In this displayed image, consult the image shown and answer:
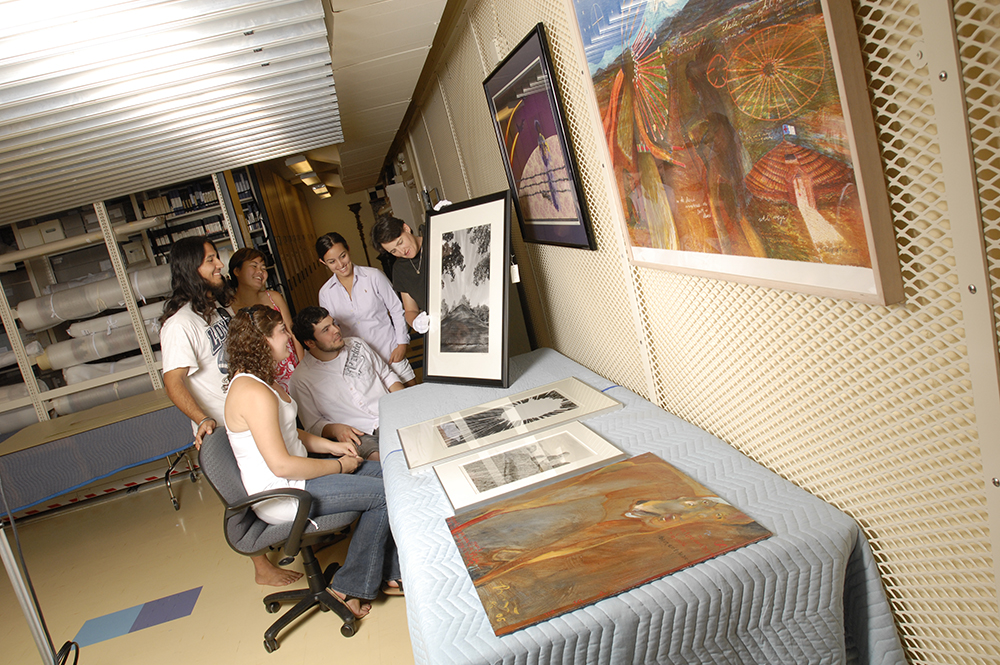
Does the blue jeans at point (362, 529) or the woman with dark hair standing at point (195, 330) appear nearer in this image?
the blue jeans at point (362, 529)

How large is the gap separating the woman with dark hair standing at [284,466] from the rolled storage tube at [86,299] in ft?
13.5

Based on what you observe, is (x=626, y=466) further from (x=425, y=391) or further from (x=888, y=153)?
(x=425, y=391)

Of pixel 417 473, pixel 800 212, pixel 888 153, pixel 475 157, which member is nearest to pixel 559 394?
pixel 417 473

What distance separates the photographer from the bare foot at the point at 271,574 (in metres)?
3.34

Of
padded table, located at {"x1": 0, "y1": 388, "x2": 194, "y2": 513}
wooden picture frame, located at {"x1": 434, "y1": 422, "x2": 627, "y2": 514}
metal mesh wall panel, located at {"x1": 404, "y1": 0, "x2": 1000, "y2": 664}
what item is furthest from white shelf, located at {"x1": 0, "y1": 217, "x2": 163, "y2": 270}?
metal mesh wall panel, located at {"x1": 404, "y1": 0, "x2": 1000, "y2": 664}

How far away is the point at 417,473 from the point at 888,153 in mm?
1551

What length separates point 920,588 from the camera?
3.87 ft

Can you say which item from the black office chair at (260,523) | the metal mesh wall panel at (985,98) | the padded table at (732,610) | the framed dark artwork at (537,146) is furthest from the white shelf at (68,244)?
the metal mesh wall panel at (985,98)

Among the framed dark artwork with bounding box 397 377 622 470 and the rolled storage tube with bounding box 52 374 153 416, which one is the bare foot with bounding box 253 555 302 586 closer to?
the framed dark artwork with bounding box 397 377 622 470

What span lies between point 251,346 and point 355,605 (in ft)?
4.34

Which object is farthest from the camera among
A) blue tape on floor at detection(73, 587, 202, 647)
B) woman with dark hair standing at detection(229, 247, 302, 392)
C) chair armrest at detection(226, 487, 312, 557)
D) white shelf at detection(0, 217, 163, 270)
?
white shelf at detection(0, 217, 163, 270)

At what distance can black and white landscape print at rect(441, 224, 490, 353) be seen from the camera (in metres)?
2.71

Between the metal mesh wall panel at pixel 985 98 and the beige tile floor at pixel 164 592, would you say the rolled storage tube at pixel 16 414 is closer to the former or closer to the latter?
the beige tile floor at pixel 164 592

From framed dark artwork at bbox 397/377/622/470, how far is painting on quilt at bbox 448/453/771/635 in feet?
1.56
